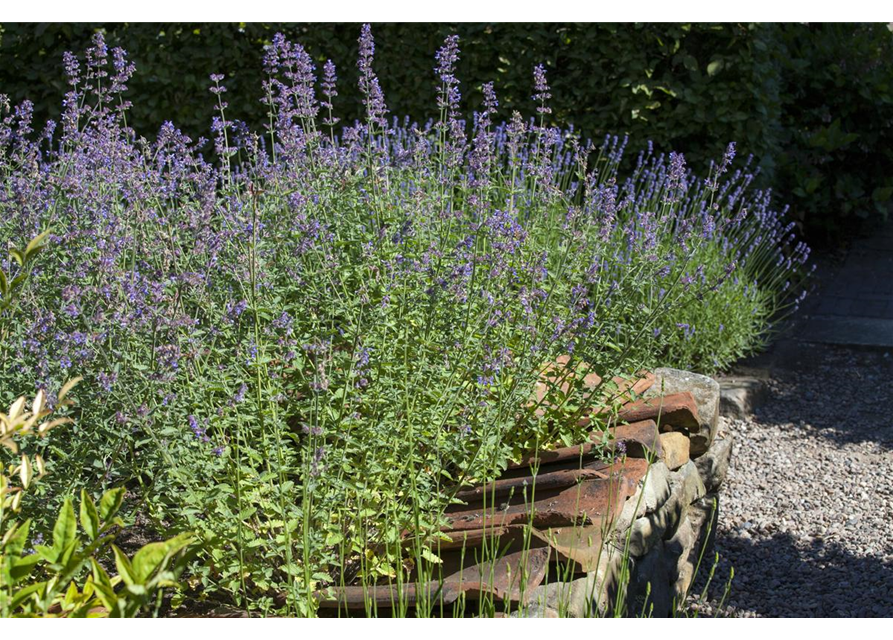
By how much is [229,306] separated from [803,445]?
3374 millimetres

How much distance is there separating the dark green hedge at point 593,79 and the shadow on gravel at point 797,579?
320cm

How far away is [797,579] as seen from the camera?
12.3 ft

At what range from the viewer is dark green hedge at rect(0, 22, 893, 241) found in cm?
645

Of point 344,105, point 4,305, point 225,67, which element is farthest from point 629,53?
point 4,305

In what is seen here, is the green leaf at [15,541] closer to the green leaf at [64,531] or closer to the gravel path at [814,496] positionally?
the green leaf at [64,531]

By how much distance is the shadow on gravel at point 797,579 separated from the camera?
355cm

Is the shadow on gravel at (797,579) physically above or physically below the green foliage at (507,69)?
below

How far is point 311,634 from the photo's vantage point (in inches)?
77.4

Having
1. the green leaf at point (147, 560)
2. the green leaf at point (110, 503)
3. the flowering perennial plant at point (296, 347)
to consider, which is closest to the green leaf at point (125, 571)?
the green leaf at point (147, 560)

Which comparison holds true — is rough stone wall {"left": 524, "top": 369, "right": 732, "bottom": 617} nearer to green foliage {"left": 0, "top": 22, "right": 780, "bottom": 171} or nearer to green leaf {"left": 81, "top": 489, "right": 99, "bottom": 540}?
green leaf {"left": 81, "top": 489, "right": 99, "bottom": 540}

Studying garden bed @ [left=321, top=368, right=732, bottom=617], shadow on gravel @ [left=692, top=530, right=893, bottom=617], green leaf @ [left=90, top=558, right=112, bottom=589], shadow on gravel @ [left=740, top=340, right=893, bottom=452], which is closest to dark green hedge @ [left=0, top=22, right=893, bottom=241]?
shadow on gravel @ [left=740, top=340, right=893, bottom=452]

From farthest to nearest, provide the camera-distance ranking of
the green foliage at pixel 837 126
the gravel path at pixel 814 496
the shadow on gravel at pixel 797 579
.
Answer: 1. the green foliage at pixel 837 126
2. the gravel path at pixel 814 496
3. the shadow on gravel at pixel 797 579
